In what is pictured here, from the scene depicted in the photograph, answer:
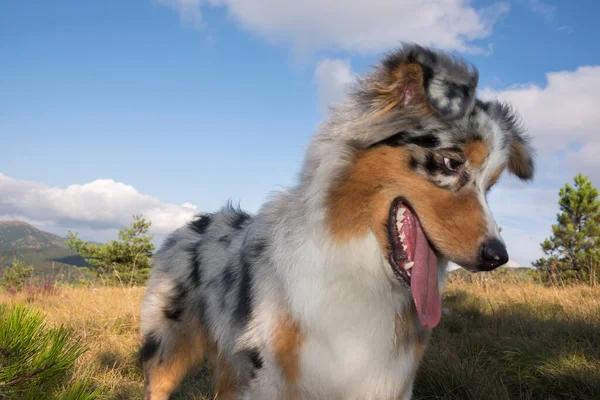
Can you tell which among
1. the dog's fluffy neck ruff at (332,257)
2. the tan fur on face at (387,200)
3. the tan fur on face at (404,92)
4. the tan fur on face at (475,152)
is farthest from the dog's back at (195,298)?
the tan fur on face at (475,152)

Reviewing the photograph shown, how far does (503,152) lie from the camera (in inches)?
107

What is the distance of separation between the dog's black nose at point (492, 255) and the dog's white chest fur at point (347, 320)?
20.7 inches

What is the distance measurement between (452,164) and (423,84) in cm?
46

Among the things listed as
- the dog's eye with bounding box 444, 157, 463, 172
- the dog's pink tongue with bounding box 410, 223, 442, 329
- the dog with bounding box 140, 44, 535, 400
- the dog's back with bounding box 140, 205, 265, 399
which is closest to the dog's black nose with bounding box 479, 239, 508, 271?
the dog with bounding box 140, 44, 535, 400

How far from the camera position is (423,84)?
8.45ft

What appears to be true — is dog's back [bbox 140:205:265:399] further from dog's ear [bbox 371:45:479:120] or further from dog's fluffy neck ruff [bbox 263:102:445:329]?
dog's ear [bbox 371:45:479:120]

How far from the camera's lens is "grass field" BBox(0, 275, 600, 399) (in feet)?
14.0

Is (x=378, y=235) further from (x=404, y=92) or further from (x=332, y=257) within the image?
(x=404, y=92)

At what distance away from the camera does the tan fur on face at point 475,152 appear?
8.41 ft

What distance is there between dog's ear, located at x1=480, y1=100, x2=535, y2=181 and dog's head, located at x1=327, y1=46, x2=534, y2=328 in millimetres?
303

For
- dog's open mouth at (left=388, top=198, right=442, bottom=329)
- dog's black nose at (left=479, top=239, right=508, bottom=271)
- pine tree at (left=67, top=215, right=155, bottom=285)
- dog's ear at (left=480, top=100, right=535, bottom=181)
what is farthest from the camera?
pine tree at (left=67, top=215, right=155, bottom=285)

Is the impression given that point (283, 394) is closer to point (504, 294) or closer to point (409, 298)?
point (409, 298)

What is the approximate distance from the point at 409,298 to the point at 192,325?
1965 mm

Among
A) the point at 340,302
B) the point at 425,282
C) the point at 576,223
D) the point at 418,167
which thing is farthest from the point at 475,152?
the point at 576,223
